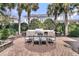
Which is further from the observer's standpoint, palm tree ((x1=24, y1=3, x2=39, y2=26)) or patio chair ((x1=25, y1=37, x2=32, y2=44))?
patio chair ((x1=25, y1=37, x2=32, y2=44))

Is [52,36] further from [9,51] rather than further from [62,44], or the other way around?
[9,51]

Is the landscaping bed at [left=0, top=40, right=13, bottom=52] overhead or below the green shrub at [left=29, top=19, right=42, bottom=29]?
below

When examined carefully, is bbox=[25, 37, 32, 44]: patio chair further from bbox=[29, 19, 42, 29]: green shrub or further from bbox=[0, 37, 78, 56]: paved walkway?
bbox=[29, 19, 42, 29]: green shrub

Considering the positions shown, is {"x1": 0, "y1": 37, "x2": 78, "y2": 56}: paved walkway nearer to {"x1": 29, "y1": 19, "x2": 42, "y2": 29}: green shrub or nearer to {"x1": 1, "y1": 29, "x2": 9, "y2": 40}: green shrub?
{"x1": 1, "y1": 29, "x2": 9, "y2": 40}: green shrub

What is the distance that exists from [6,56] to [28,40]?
547mm

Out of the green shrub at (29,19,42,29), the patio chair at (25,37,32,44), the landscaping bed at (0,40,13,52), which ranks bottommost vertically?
the landscaping bed at (0,40,13,52)

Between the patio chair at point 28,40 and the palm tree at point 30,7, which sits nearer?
the palm tree at point 30,7

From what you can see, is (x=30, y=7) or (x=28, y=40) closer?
(x=30, y=7)

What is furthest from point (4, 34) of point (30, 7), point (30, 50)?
point (30, 7)

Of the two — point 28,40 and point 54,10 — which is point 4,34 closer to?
point 28,40

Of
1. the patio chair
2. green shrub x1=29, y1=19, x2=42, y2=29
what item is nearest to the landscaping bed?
the patio chair

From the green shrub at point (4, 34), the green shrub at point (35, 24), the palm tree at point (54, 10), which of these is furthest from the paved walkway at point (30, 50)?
the palm tree at point (54, 10)

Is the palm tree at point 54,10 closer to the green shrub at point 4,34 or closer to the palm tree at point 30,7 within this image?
the palm tree at point 30,7

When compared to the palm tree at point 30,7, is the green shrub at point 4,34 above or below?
below
